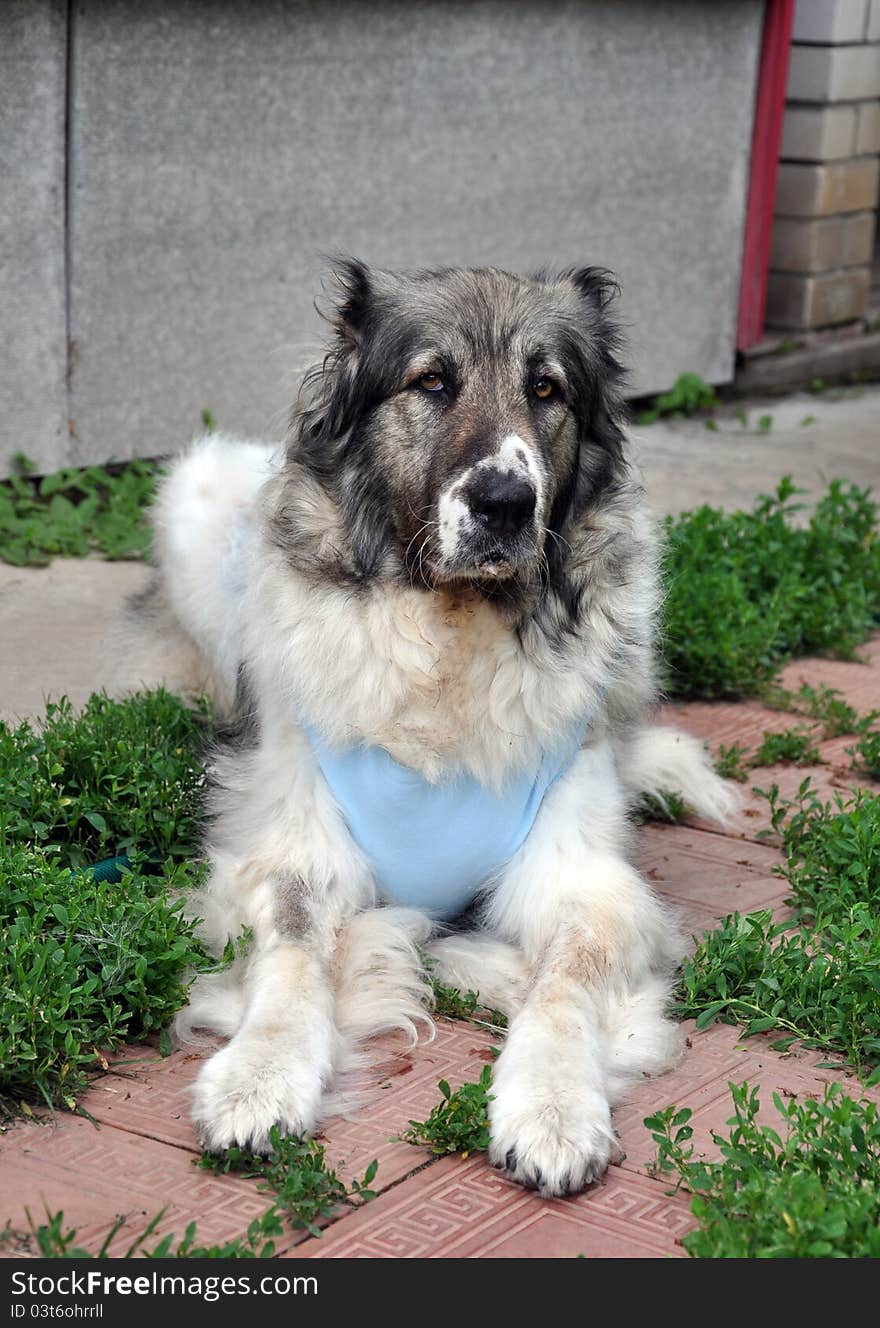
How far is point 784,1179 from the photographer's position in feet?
9.37

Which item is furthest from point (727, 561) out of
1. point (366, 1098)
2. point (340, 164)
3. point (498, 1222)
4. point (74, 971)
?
point (498, 1222)

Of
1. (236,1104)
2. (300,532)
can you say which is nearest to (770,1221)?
(236,1104)

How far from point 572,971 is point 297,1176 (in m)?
0.88

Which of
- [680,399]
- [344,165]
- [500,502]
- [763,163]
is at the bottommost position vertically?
[680,399]

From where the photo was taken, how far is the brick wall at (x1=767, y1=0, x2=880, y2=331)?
965cm

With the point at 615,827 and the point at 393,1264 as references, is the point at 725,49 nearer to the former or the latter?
Result: the point at 615,827

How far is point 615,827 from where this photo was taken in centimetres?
398

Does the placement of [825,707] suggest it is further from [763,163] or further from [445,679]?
[763,163]

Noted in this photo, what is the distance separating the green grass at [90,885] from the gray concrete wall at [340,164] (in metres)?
1.82

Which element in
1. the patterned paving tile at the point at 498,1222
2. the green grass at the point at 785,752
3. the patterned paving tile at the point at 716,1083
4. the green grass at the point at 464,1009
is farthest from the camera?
the green grass at the point at 785,752

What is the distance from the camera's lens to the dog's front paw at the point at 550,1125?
3.02m

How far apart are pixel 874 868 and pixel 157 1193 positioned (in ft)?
6.76

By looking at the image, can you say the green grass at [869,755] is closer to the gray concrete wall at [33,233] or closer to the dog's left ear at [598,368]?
the dog's left ear at [598,368]

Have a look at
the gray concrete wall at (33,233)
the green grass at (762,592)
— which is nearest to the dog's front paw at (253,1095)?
the green grass at (762,592)
